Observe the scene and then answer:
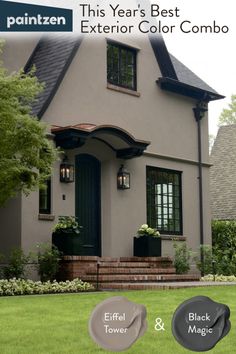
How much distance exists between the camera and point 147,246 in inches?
648

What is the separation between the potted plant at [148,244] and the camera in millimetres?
16469

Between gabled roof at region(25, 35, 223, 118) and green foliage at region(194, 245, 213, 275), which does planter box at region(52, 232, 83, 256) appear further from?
green foliage at region(194, 245, 213, 275)

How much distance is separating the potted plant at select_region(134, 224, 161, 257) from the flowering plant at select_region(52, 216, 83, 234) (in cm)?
229

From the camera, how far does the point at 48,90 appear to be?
49.5ft

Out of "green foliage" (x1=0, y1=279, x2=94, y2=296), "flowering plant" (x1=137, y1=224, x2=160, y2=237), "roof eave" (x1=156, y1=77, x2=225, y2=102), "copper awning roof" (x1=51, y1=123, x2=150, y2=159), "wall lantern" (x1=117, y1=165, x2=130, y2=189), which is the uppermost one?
"roof eave" (x1=156, y1=77, x2=225, y2=102)

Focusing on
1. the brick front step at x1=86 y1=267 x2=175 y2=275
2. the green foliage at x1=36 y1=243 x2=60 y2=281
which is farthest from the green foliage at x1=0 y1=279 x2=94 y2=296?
the brick front step at x1=86 y1=267 x2=175 y2=275

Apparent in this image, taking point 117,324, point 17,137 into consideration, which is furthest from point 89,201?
point 117,324

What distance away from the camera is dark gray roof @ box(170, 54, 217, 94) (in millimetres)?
19484

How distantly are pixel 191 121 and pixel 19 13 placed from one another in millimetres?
15580

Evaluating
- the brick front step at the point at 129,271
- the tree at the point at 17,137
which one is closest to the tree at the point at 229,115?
the brick front step at the point at 129,271

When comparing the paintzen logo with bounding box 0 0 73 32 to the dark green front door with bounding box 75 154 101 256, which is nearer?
the paintzen logo with bounding box 0 0 73 32

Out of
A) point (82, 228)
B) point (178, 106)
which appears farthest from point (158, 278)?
point (178, 106)

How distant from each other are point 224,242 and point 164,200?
372 centimetres

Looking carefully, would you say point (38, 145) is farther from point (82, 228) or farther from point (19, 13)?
point (19, 13)
